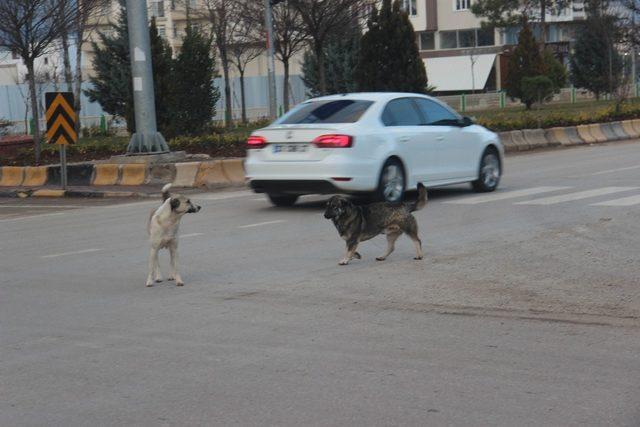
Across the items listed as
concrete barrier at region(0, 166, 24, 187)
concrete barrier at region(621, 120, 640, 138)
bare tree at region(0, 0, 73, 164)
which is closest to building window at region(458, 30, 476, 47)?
concrete barrier at region(621, 120, 640, 138)

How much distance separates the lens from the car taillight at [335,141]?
1420 cm

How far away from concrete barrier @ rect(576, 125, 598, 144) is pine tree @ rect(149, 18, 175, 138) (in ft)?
37.3

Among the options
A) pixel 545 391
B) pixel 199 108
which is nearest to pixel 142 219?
pixel 545 391

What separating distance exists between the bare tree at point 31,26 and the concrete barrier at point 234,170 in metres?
5.99

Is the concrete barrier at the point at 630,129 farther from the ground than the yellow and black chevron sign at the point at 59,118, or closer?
closer

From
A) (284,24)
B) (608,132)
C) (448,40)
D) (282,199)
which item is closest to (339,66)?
(284,24)

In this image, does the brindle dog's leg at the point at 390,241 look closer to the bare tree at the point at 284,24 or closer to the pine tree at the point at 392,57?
the pine tree at the point at 392,57

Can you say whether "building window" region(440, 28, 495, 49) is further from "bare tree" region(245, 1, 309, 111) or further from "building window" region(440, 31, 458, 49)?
"bare tree" region(245, 1, 309, 111)

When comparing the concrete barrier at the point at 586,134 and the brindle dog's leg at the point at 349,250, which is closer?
the brindle dog's leg at the point at 349,250

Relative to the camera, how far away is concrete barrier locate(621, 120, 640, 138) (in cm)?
3200

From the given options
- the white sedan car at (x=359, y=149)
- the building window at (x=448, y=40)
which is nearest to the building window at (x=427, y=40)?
the building window at (x=448, y=40)

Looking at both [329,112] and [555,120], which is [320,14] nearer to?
[555,120]

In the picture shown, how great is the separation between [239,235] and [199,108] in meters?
16.9

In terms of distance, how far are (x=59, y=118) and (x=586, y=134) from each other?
16452 mm
